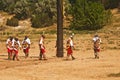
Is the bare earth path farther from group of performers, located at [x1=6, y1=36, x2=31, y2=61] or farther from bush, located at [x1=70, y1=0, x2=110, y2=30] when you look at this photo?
bush, located at [x1=70, y1=0, x2=110, y2=30]

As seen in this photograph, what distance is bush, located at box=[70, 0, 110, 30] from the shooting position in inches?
2205

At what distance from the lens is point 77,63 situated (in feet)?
75.4

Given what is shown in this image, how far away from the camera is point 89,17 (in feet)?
187

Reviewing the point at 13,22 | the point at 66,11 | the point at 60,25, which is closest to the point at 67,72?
the point at 60,25

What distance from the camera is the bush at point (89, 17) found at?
56.0m

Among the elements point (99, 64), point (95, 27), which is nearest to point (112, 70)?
point (99, 64)

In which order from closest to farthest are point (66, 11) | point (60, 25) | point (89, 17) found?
1. point (60, 25)
2. point (89, 17)
3. point (66, 11)

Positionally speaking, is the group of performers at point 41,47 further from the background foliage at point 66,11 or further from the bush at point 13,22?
the bush at point 13,22

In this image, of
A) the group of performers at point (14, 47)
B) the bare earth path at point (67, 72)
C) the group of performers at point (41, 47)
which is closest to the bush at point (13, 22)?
the group of performers at point (14, 47)

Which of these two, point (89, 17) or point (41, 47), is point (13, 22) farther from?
point (41, 47)

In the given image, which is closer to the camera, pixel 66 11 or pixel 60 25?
pixel 60 25

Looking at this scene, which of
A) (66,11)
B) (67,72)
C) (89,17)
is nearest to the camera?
(67,72)

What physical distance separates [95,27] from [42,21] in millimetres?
10407

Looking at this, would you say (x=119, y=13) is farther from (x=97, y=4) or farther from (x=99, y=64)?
(x=99, y=64)
